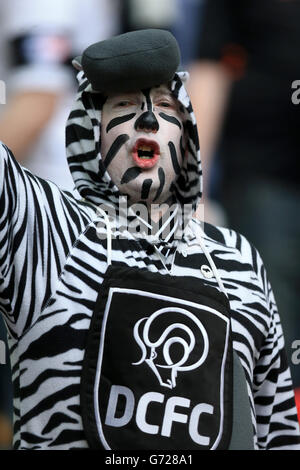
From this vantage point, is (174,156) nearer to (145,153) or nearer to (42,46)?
(145,153)

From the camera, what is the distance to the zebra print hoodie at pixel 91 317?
296 cm

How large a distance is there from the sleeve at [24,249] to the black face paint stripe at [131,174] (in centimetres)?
25

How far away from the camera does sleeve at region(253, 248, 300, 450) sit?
3371 mm

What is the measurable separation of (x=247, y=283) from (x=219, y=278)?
0.36ft

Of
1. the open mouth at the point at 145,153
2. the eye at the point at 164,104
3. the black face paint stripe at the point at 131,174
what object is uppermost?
the eye at the point at 164,104

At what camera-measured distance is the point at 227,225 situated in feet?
16.9

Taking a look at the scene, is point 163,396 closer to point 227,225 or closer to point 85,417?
point 85,417

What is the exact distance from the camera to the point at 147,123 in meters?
3.19

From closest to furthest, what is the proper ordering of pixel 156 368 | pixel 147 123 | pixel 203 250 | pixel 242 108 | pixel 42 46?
pixel 156 368, pixel 147 123, pixel 203 250, pixel 42 46, pixel 242 108

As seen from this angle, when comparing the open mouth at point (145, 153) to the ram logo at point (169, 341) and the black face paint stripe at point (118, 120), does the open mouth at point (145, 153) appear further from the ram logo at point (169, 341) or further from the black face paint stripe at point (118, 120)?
the ram logo at point (169, 341)

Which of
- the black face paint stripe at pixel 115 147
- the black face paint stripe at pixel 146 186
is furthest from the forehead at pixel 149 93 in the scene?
the black face paint stripe at pixel 146 186

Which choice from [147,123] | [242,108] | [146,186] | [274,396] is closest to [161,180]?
[146,186]

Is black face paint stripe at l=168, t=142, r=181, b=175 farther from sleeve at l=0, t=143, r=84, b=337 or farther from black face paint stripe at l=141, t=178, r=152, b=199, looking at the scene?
sleeve at l=0, t=143, r=84, b=337

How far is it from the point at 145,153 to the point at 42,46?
4.66 ft
